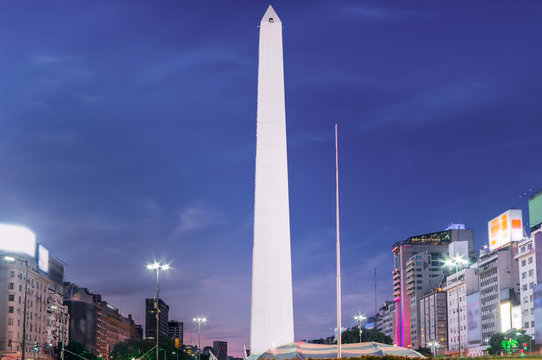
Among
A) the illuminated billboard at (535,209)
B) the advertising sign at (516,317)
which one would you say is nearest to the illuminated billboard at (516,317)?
the advertising sign at (516,317)

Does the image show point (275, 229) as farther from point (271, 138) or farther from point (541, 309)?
point (541, 309)

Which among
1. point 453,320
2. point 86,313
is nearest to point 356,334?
point 453,320

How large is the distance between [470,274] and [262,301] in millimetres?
144973

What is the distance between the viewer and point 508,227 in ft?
480

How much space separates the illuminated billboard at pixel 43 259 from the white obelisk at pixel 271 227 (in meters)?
111

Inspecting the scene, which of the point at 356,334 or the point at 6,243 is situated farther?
the point at 356,334

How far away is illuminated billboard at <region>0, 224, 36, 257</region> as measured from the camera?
424ft

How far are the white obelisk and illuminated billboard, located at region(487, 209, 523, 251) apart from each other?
363 ft

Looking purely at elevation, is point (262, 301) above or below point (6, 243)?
below

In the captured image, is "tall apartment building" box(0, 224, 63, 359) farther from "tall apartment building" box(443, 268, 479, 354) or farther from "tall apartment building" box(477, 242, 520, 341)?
"tall apartment building" box(477, 242, 520, 341)

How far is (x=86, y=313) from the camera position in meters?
192

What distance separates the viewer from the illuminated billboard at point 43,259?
143875mm

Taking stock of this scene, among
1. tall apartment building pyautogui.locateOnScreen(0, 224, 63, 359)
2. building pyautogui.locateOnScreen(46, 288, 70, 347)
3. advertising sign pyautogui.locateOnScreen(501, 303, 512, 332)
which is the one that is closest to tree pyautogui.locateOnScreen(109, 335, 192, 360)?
tall apartment building pyautogui.locateOnScreen(0, 224, 63, 359)

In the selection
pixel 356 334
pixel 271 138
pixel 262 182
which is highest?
pixel 271 138
